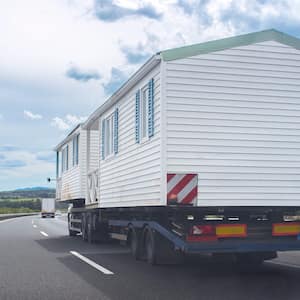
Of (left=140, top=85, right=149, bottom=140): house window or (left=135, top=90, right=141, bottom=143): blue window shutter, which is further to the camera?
(left=135, top=90, right=141, bottom=143): blue window shutter

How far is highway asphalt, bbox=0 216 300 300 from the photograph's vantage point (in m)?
9.08

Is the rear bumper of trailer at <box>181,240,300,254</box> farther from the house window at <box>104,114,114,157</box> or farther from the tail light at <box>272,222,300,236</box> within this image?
the house window at <box>104,114,114,157</box>

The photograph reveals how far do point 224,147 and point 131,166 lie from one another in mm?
3151

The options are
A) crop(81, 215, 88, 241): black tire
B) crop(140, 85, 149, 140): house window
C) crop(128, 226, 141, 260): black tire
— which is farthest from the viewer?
crop(81, 215, 88, 241): black tire

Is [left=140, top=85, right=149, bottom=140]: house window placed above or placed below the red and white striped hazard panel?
above

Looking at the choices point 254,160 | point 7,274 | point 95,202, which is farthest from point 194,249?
point 95,202

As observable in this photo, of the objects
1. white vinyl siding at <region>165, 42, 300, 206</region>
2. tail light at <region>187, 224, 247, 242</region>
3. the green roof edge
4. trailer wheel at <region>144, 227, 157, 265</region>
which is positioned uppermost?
the green roof edge

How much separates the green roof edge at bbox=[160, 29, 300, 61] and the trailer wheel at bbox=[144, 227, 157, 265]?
3.52m

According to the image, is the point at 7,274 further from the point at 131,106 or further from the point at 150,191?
the point at 131,106

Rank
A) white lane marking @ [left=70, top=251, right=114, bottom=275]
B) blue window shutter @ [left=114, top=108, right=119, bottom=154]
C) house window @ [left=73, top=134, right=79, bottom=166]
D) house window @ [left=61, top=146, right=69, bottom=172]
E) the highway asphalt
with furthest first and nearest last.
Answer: house window @ [left=61, top=146, right=69, bottom=172] < house window @ [left=73, top=134, right=79, bottom=166] < blue window shutter @ [left=114, top=108, right=119, bottom=154] < white lane marking @ [left=70, top=251, right=114, bottom=275] < the highway asphalt

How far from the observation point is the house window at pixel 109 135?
54.2ft

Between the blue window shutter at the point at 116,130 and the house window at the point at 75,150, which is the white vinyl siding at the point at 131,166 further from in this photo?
the house window at the point at 75,150

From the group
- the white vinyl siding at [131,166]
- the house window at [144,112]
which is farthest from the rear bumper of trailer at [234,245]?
the house window at [144,112]

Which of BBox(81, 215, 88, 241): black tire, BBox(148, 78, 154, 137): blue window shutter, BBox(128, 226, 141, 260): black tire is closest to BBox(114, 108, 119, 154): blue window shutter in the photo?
→ BBox(128, 226, 141, 260): black tire
